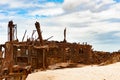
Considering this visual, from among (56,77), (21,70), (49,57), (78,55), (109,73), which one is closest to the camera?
(21,70)

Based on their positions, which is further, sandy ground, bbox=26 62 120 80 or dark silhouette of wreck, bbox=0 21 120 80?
sandy ground, bbox=26 62 120 80

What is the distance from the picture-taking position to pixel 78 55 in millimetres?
42531

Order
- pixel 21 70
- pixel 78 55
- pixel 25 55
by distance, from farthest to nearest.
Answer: pixel 78 55 → pixel 25 55 → pixel 21 70

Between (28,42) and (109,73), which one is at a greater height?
(28,42)

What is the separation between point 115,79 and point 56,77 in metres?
5.06

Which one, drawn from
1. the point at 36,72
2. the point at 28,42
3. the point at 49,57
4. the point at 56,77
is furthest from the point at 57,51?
the point at 56,77

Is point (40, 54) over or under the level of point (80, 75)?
over

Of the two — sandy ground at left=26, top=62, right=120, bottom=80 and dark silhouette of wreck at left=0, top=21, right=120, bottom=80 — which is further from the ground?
dark silhouette of wreck at left=0, top=21, right=120, bottom=80

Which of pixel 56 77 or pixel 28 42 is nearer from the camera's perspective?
pixel 56 77

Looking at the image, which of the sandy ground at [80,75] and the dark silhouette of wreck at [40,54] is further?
the sandy ground at [80,75]

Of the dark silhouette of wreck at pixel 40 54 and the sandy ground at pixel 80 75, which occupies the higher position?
the dark silhouette of wreck at pixel 40 54

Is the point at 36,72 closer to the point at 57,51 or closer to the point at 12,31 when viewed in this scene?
the point at 12,31

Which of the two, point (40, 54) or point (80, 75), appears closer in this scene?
point (80, 75)

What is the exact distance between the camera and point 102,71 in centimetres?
3234
